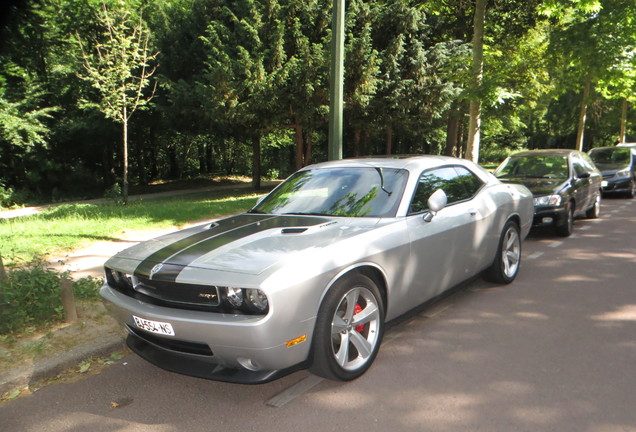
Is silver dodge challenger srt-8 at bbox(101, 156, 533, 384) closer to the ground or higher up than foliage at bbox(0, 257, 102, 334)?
higher up

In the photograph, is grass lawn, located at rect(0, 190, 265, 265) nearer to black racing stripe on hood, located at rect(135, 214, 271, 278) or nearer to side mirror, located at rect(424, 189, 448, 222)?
black racing stripe on hood, located at rect(135, 214, 271, 278)

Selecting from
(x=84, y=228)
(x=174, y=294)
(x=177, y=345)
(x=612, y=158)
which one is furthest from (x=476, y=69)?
(x=177, y=345)

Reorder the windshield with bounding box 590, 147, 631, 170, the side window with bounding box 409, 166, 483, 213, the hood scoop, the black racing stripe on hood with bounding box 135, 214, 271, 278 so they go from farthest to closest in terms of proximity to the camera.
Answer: the windshield with bounding box 590, 147, 631, 170
the side window with bounding box 409, 166, 483, 213
the hood scoop
the black racing stripe on hood with bounding box 135, 214, 271, 278

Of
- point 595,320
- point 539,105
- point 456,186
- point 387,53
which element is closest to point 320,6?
point 387,53

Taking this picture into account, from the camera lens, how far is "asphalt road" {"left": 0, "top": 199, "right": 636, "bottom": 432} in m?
3.07

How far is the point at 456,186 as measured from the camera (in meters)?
5.09

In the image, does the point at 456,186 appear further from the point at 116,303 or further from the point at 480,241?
the point at 116,303

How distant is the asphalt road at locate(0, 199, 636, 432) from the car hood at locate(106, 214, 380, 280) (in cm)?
87

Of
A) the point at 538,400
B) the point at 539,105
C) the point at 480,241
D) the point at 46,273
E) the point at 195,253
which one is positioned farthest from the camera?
the point at 539,105

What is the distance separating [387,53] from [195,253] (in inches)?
654

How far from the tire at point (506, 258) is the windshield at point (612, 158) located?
11677mm

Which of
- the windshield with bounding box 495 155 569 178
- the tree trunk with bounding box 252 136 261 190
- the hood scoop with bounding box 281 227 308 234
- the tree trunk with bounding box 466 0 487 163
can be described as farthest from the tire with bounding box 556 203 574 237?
the tree trunk with bounding box 252 136 261 190

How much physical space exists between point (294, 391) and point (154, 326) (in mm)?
1020

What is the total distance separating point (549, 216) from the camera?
8.42 m
